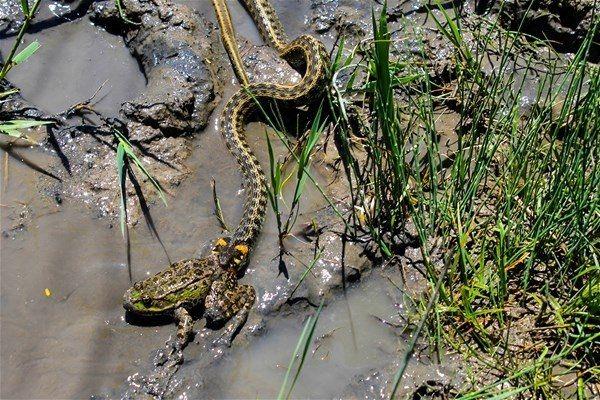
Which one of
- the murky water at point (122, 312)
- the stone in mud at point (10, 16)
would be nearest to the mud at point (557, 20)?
the murky water at point (122, 312)

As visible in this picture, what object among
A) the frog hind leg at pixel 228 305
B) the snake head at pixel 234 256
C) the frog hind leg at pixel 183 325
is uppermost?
the snake head at pixel 234 256

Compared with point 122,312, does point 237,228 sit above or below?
above

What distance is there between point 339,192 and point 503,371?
2.31 meters

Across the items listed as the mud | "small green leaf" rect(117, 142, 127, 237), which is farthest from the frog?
the mud

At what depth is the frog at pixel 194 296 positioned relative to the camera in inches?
226

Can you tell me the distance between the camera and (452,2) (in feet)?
26.3

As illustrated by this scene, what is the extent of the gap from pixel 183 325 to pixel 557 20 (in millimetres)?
5434

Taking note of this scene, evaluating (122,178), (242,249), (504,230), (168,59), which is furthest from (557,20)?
(122,178)

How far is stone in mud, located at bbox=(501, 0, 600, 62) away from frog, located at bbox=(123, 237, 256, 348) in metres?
4.36

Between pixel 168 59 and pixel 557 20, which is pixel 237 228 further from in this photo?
pixel 557 20

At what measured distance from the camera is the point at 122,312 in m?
5.95

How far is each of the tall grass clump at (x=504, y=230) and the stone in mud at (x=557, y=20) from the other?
1.62 metres

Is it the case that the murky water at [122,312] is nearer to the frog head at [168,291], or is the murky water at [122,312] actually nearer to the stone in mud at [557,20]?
the frog head at [168,291]

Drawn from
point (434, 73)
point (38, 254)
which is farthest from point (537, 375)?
point (38, 254)
